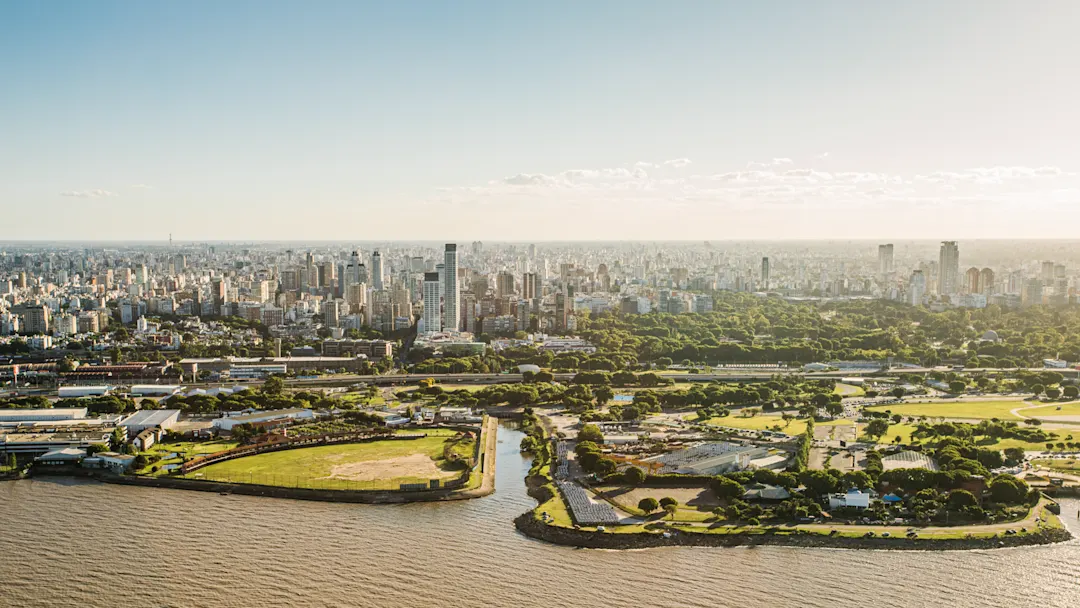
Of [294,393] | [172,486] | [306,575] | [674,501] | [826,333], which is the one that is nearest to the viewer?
[306,575]

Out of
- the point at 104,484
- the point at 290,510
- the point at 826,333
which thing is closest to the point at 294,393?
the point at 104,484

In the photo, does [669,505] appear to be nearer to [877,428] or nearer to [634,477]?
[634,477]

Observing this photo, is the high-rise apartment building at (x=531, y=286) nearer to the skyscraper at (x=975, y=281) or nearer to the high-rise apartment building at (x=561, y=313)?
the high-rise apartment building at (x=561, y=313)

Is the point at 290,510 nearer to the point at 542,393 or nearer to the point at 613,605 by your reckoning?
the point at 613,605

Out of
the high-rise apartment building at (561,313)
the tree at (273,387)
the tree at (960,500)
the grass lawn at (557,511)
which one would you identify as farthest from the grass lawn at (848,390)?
the high-rise apartment building at (561,313)

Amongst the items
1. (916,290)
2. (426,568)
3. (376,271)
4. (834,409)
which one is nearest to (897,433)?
(834,409)

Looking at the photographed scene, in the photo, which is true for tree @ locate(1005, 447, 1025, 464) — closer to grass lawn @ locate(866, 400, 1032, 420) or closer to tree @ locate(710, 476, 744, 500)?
grass lawn @ locate(866, 400, 1032, 420)

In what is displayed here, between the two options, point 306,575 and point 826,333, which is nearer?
point 306,575
